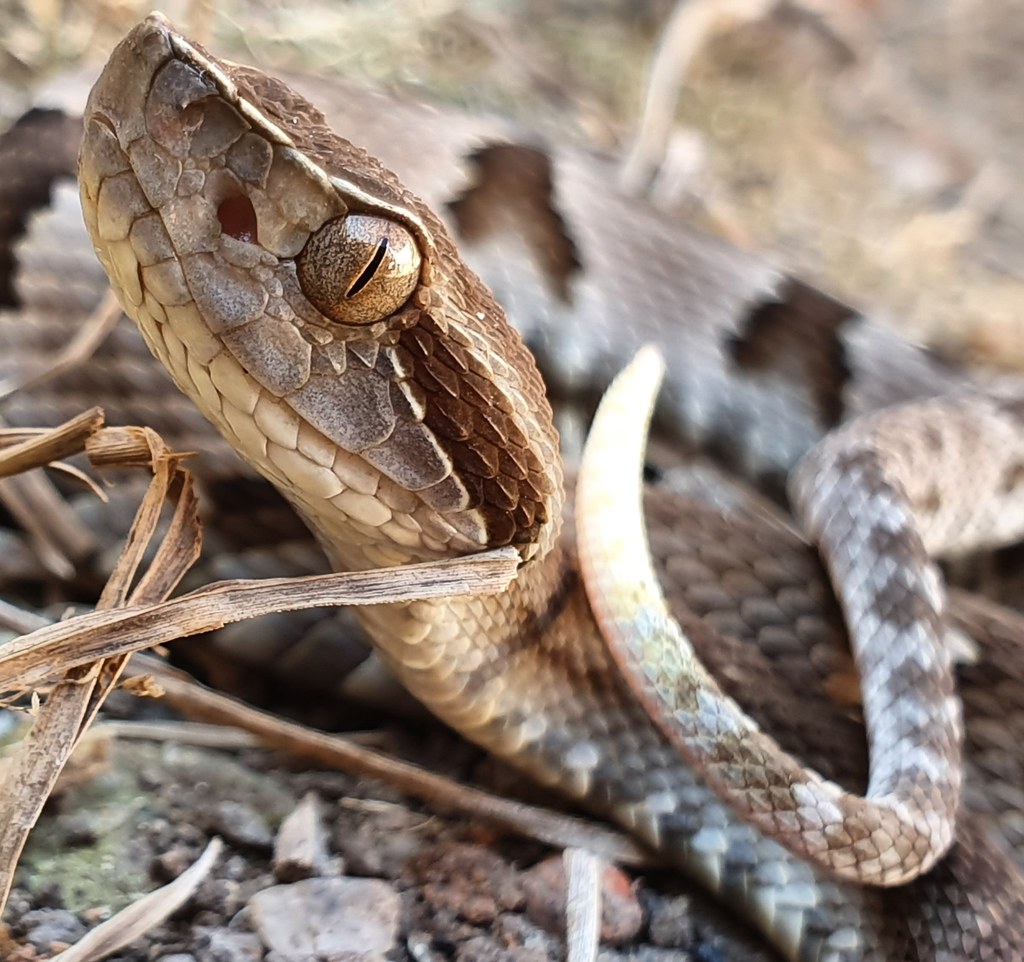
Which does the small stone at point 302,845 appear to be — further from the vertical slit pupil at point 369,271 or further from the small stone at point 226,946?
the vertical slit pupil at point 369,271

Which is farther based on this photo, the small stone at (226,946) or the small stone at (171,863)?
the small stone at (171,863)

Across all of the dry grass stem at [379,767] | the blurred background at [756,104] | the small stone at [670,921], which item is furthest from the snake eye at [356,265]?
the blurred background at [756,104]

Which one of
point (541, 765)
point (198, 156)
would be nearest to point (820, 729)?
point (541, 765)

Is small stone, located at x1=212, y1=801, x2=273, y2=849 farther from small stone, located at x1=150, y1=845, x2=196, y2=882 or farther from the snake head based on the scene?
the snake head

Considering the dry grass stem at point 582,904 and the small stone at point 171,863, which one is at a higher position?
the dry grass stem at point 582,904

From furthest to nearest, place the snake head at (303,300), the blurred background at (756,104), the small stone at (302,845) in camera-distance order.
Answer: the blurred background at (756,104)
the small stone at (302,845)
the snake head at (303,300)

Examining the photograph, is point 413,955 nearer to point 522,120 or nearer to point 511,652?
point 511,652

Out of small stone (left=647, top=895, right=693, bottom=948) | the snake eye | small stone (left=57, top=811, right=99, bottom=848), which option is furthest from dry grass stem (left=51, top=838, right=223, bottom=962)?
the snake eye

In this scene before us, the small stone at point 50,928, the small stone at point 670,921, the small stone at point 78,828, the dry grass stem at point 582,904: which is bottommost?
the small stone at point 78,828

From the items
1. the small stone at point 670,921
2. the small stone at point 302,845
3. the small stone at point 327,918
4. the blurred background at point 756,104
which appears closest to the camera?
the small stone at point 327,918
